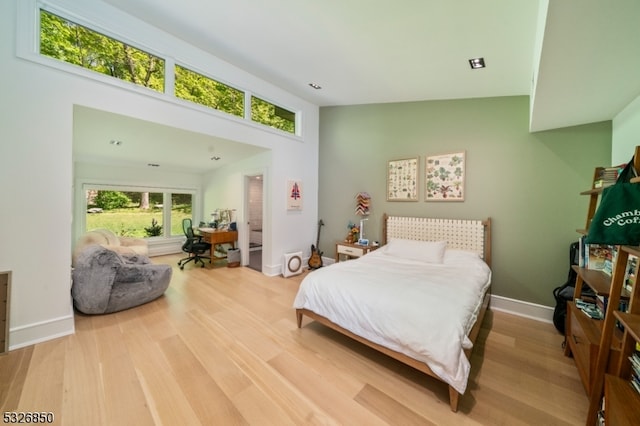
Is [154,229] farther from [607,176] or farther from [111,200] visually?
[607,176]

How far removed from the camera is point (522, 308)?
2926mm

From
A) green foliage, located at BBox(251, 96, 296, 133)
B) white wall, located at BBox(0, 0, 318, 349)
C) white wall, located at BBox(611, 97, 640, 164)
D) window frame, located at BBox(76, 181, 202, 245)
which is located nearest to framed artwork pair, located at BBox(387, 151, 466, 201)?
white wall, located at BBox(611, 97, 640, 164)

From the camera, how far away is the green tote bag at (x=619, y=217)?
1292 mm

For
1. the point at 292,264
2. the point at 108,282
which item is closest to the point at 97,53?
the point at 108,282

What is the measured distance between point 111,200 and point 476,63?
7.29 meters

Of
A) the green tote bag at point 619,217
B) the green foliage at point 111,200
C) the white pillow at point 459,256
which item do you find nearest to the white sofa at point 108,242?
the green foliage at point 111,200

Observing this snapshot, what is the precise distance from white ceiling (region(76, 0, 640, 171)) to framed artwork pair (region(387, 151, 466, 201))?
90 centimetres

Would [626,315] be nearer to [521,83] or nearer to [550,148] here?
[550,148]

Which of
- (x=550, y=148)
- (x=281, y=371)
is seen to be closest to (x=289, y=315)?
(x=281, y=371)

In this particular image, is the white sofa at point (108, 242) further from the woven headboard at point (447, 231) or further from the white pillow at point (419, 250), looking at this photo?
the woven headboard at point (447, 231)

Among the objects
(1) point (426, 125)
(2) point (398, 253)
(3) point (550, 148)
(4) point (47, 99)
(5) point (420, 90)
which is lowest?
(2) point (398, 253)

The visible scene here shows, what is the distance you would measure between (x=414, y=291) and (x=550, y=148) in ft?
8.59

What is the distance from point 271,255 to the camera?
168 inches

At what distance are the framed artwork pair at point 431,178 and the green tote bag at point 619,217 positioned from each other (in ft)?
6.51
